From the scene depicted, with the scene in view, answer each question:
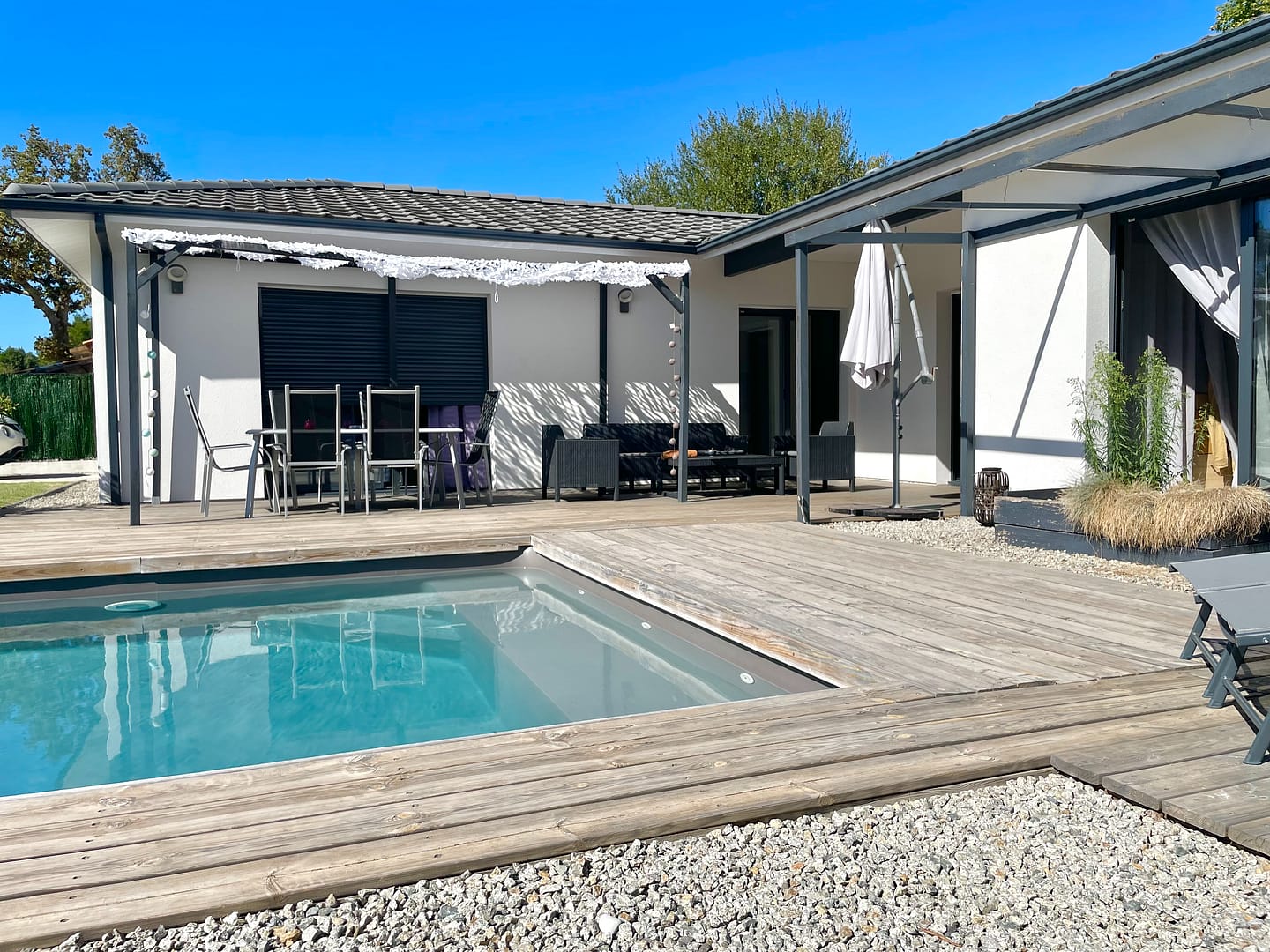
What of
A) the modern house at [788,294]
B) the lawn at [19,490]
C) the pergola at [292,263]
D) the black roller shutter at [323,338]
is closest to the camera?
the modern house at [788,294]

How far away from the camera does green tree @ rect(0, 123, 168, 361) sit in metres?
22.4

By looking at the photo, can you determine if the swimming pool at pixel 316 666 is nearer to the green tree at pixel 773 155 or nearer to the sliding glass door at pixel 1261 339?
the sliding glass door at pixel 1261 339

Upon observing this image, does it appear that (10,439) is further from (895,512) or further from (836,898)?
(836,898)

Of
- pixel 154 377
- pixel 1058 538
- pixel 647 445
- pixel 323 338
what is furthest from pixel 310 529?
pixel 1058 538

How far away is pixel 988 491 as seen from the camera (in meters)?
6.68

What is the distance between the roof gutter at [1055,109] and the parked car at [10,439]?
13.3m

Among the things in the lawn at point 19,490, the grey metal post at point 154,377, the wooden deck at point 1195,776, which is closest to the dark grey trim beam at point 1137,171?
the wooden deck at point 1195,776

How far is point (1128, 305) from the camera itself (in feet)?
21.0

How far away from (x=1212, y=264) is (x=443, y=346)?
691 centimetres

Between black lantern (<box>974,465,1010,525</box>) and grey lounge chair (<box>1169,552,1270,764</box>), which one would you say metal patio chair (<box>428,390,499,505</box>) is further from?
grey lounge chair (<box>1169,552,1270,764</box>)

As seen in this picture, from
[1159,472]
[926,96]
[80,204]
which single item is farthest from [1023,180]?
[926,96]

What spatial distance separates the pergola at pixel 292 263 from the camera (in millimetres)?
6785

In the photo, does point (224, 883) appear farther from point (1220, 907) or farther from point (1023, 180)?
point (1023, 180)

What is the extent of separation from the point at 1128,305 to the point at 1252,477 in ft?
5.29
